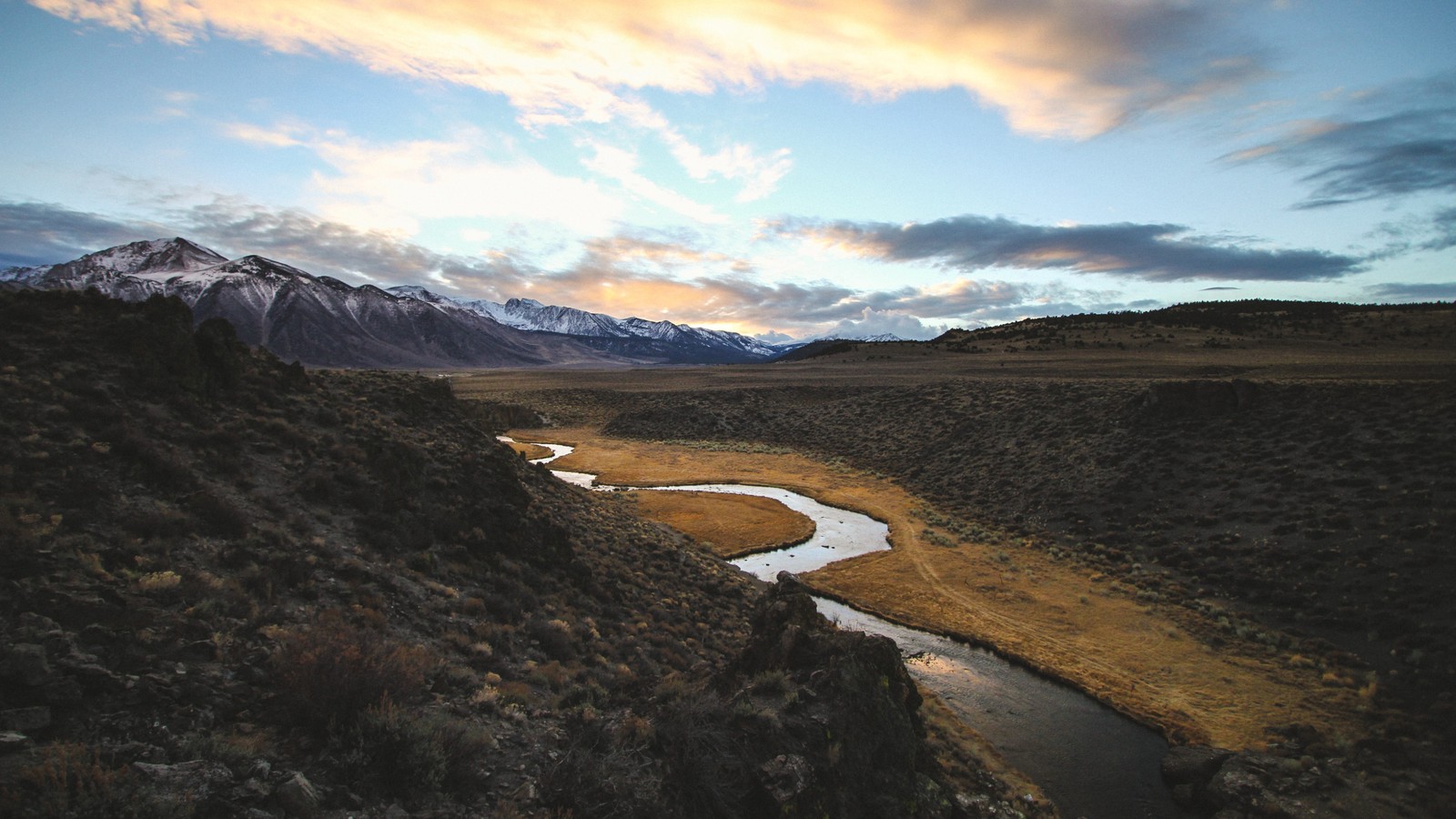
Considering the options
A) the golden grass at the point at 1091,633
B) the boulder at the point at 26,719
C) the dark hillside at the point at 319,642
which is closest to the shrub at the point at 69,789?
the dark hillside at the point at 319,642

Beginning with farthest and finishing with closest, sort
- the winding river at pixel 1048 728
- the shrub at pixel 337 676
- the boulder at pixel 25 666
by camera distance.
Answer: the winding river at pixel 1048 728
the shrub at pixel 337 676
the boulder at pixel 25 666

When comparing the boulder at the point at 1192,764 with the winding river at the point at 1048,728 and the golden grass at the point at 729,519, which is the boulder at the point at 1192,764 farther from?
the golden grass at the point at 729,519

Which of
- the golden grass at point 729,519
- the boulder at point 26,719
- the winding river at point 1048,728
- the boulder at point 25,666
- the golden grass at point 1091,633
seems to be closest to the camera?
the boulder at point 26,719

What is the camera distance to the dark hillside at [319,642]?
250 inches

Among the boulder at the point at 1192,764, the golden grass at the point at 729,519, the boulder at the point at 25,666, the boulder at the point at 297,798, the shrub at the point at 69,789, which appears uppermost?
the boulder at the point at 25,666

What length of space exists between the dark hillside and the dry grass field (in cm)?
1129

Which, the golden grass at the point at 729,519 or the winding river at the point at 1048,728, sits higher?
the golden grass at the point at 729,519

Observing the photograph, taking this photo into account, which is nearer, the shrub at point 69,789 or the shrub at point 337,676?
the shrub at point 69,789

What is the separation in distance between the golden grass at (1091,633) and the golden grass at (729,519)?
17.3 ft

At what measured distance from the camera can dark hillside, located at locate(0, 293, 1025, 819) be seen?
6.35 metres

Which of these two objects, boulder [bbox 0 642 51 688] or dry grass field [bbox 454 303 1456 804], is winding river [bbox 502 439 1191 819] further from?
boulder [bbox 0 642 51 688]

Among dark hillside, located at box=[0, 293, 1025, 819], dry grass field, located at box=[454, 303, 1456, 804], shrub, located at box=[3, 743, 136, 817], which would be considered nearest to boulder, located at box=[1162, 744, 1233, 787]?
dry grass field, located at box=[454, 303, 1456, 804]

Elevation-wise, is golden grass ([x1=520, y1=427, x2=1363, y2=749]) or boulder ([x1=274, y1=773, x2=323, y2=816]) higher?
boulder ([x1=274, y1=773, x2=323, y2=816])

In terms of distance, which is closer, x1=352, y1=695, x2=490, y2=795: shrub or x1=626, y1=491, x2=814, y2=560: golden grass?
x1=352, y1=695, x2=490, y2=795: shrub
